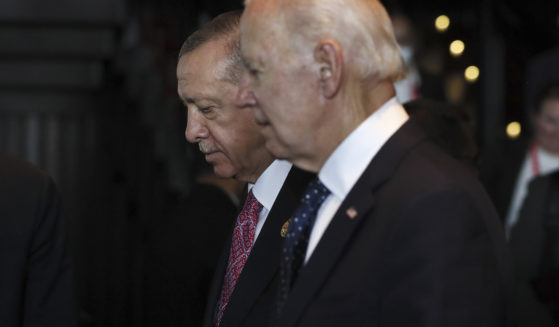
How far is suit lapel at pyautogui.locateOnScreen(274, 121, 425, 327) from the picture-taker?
1459 millimetres

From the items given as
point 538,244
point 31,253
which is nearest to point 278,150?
point 31,253

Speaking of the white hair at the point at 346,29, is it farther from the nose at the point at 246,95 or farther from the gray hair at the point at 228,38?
the gray hair at the point at 228,38

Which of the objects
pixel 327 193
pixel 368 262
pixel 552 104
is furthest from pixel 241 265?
Answer: pixel 552 104

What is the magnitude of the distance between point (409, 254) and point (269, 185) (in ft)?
2.18

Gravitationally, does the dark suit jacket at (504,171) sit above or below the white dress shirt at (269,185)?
below

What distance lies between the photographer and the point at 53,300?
2.45 meters

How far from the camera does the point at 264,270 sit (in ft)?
5.95

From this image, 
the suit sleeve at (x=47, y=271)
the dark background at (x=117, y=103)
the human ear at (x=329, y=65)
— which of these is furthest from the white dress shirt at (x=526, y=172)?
the human ear at (x=329, y=65)

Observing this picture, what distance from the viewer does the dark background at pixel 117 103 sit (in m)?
5.68

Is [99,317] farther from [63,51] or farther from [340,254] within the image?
[340,254]

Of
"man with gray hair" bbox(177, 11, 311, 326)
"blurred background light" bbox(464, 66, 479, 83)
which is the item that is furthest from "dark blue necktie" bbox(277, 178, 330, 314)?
"blurred background light" bbox(464, 66, 479, 83)

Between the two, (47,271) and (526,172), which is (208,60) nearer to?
(47,271)

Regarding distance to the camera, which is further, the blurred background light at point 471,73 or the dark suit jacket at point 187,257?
the blurred background light at point 471,73

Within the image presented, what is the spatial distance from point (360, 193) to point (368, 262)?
123mm
